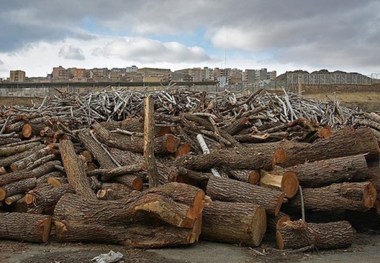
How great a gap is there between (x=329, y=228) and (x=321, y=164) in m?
1.11

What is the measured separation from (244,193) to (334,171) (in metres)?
1.46

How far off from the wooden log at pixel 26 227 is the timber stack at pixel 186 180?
0.02 metres

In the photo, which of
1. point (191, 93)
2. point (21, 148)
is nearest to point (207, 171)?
point (21, 148)

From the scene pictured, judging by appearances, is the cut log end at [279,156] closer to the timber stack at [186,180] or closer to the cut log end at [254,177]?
the timber stack at [186,180]

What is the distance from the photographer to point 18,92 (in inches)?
1336

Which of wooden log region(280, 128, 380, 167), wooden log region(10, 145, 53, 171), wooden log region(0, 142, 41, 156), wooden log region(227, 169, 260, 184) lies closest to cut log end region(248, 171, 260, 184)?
wooden log region(227, 169, 260, 184)

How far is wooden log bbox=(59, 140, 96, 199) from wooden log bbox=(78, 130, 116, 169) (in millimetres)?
389

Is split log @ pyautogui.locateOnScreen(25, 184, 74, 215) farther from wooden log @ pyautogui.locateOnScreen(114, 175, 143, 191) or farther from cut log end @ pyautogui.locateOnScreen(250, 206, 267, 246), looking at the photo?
cut log end @ pyautogui.locateOnScreen(250, 206, 267, 246)

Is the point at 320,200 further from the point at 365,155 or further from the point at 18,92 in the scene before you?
the point at 18,92

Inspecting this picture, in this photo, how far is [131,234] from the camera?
21.5 ft

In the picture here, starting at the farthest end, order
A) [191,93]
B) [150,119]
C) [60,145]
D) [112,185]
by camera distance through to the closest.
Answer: [191,93], [60,145], [112,185], [150,119]

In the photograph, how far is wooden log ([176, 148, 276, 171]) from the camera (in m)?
7.56

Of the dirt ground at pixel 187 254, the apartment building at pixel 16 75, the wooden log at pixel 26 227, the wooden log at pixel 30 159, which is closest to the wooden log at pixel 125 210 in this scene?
the wooden log at pixel 26 227

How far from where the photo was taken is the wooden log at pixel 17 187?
26.7 ft
